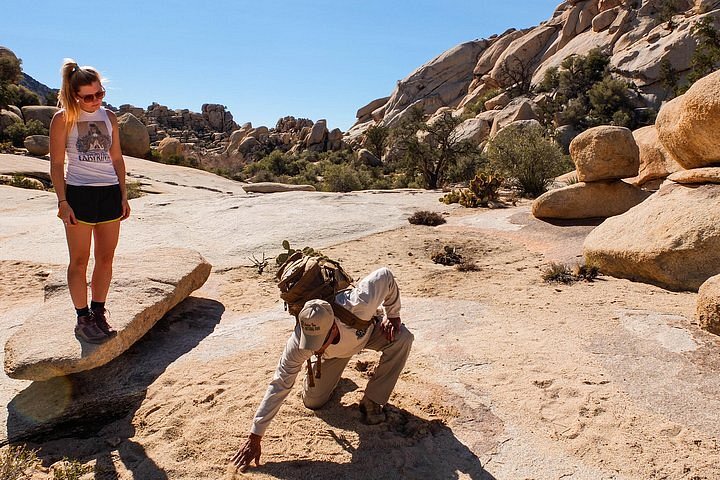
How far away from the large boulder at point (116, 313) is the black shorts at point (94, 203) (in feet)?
3.19

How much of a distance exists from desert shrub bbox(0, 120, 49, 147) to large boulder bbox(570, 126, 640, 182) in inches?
981

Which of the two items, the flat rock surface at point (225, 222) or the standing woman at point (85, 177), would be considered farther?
the flat rock surface at point (225, 222)

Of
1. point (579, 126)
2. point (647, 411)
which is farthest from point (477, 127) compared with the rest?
point (647, 411)

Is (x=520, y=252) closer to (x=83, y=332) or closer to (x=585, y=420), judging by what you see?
(x=585, y=420)

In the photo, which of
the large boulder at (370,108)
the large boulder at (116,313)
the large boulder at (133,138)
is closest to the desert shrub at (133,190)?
the large boulder at (116,313)

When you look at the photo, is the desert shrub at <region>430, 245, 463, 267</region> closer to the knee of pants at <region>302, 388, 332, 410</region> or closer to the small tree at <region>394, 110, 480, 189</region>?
the knee of pants at <region>302, 388, 332, 410</region>

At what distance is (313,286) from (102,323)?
7.01 ft

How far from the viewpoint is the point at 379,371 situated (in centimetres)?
329

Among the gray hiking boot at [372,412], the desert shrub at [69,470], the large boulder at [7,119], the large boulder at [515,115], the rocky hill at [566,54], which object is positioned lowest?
the desert shrub at [69,470]

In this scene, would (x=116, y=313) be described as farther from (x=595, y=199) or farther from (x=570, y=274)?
(x=595, y=199)

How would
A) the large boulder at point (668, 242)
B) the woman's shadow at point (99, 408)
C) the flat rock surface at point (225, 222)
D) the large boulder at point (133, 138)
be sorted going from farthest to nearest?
the large boulder at point (133, 138), the flat rock surface at point (225, 222), the large boulder at point (668, 242), the woman's shadow at point (99, 408)

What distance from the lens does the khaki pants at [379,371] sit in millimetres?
3188

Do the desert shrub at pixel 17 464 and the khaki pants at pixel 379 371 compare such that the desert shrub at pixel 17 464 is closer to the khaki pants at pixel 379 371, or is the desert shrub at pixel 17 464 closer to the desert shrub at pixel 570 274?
the khaki pants at pixel 379 371

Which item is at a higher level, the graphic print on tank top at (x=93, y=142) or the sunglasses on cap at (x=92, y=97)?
the sunglasses on cap at (x=92, y=97)
